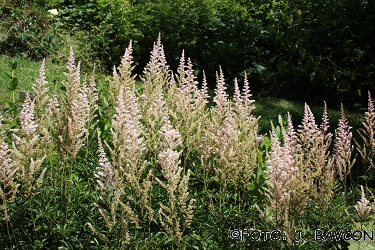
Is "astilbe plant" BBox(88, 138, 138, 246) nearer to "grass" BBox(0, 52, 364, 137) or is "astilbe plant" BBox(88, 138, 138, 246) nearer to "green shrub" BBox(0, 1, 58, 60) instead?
"grass" BBox(0, 52, 364, 137)

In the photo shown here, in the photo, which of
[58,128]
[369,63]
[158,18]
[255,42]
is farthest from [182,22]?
[58,128]

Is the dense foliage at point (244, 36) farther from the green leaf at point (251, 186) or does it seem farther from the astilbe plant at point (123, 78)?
the green leaf at point (251, 186)

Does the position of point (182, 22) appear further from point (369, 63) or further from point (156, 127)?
point (156, 127)

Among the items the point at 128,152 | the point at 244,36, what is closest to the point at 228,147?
the point at 128,152

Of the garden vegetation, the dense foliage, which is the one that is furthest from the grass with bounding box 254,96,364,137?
the garden vegetation

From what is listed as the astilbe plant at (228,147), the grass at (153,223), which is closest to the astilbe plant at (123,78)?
the grass at (153,223)

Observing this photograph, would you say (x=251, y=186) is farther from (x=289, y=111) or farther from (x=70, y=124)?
(x=289, y=111)

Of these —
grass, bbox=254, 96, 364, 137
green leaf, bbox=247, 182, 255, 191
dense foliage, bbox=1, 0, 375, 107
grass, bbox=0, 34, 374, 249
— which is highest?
dense foliage, bbox=1, 0, 375, 107

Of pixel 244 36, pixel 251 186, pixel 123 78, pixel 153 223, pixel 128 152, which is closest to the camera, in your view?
pixel 128 152

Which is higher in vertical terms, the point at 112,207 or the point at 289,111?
the point at 289,111

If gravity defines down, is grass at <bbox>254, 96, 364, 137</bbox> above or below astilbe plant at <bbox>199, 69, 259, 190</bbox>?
above

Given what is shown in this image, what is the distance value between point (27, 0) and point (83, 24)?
127cm

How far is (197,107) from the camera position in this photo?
4.04 metres

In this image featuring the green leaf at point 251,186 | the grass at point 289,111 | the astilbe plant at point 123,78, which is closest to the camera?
the green leaf at point 251,186
